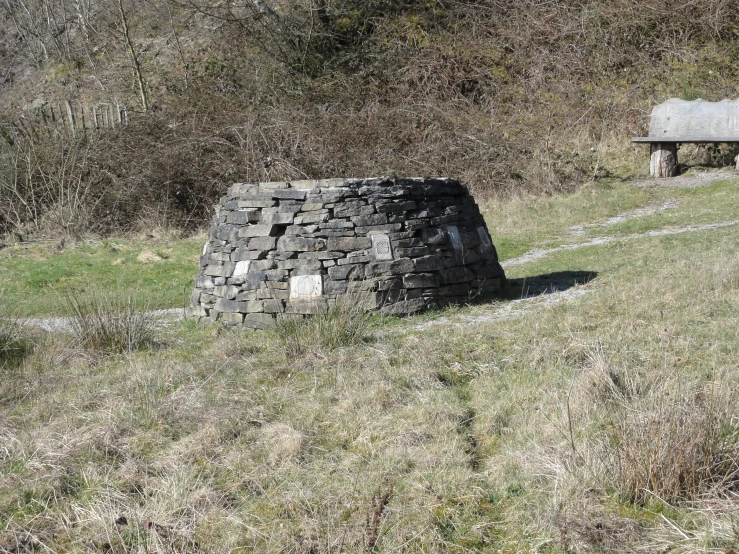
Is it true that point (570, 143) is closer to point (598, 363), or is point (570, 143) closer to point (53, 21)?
point (598, 363)

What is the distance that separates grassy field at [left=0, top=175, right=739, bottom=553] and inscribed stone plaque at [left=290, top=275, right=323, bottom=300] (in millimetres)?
577

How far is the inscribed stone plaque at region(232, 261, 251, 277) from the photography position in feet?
24.2

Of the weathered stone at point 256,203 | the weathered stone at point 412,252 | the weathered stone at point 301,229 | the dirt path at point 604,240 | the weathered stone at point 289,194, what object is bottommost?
the dirt path at point 604,240

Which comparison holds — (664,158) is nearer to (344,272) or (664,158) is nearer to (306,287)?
(344,272)

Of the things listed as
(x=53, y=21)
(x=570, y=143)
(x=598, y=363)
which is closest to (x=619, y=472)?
(x=598, y=363)

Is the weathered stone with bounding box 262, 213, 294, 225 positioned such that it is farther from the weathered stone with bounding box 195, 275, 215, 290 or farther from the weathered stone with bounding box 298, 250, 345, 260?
the weathered stone with bounding box 195, 275, 215, 290

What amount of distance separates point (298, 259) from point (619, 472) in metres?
4.14

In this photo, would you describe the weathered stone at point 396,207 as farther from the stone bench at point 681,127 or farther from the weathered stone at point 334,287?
the stone bench at point 681,127

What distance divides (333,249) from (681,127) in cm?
1082

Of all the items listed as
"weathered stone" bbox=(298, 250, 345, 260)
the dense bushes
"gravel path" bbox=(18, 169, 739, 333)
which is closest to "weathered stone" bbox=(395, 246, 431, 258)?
"weathered stone" bbox=(298, 250, 345, 260)

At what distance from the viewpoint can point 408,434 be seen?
451cm

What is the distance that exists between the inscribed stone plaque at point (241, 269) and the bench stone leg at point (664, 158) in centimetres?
1095

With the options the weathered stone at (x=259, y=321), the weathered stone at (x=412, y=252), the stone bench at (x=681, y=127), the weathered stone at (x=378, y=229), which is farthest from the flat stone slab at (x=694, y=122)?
the weathered stone at (x=259, y=321)

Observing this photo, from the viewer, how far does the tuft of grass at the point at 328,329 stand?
6246 millimetres
